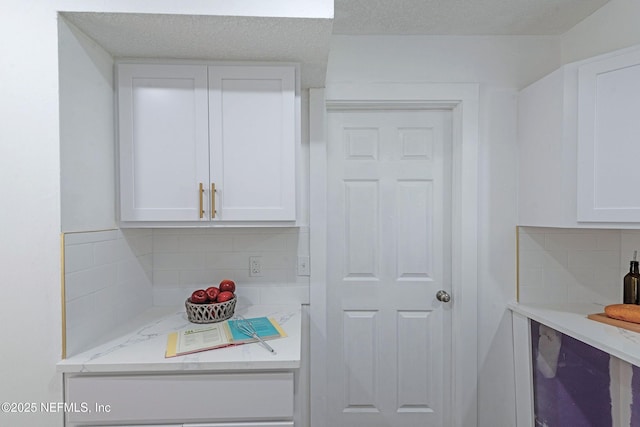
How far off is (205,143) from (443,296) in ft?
5.03

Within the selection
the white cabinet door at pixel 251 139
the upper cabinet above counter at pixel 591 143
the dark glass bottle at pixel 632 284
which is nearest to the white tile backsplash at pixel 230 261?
the white cabinet door at pixel 251 139

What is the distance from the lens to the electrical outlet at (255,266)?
1959 millimetres

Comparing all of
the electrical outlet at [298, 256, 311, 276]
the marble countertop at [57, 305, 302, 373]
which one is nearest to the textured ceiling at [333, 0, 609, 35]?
the electrical outlet at [298, 256, 311, 276]

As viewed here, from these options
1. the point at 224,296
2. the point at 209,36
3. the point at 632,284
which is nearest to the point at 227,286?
the point at 224,296

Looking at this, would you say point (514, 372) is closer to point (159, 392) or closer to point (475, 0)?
point (159, 392)

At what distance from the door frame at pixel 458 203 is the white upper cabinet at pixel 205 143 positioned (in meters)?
0.39

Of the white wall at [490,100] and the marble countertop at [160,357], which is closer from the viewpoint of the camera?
the marble countertop at [160,357]

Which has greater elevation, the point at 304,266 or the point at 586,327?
the point at 304,266

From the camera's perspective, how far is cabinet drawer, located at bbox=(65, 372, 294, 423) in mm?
1242

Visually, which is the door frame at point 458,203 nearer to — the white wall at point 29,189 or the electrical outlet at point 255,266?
the electrical outlet at point 255,266

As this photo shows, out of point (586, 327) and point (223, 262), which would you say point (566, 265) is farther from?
point (223, 262)

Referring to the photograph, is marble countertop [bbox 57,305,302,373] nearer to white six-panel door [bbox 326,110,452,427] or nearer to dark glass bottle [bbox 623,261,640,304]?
white six-panel door [bbox 326,110,452,427]

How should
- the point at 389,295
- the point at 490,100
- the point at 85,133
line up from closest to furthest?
the point at 85,133 < the point at 490,100 < the point at 389,295

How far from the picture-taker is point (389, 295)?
6.79ft
